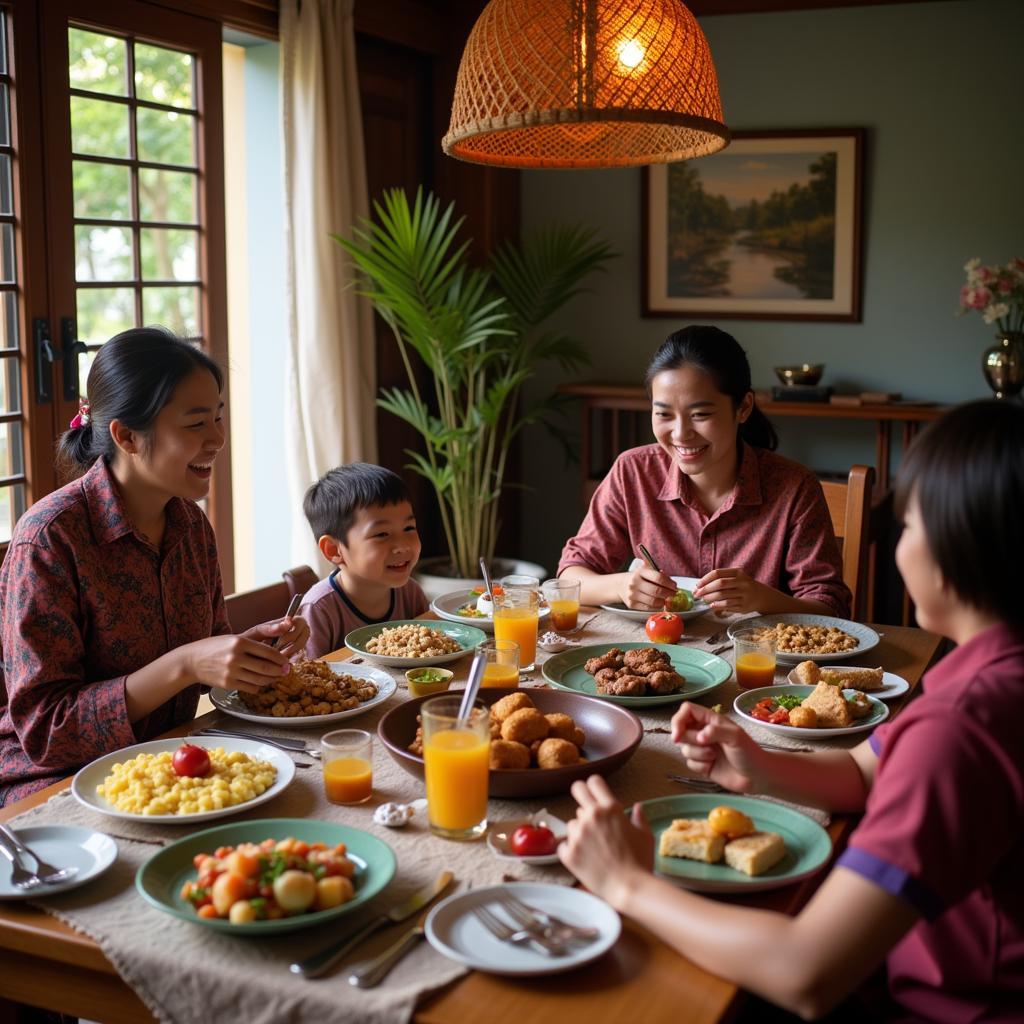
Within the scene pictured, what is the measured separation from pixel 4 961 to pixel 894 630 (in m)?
1.75

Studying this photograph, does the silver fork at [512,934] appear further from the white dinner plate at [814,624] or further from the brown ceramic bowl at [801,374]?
the brown ceramic bowl at [801,374]

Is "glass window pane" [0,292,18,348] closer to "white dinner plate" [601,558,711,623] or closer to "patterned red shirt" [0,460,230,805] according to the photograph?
"patterned red shirt" [0,460,230,805]

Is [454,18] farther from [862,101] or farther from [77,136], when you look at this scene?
[77,136]

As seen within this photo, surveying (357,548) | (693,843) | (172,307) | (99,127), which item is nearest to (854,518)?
(357,548)

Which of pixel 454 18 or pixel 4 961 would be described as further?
pixel 454 18

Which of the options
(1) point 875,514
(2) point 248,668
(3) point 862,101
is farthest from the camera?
(3) point 862,101

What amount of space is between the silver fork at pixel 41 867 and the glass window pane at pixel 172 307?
259 cm

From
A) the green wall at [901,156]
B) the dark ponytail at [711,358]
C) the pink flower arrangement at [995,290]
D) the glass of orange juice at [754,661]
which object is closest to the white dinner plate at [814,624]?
the glass of orange juice at [754,661]

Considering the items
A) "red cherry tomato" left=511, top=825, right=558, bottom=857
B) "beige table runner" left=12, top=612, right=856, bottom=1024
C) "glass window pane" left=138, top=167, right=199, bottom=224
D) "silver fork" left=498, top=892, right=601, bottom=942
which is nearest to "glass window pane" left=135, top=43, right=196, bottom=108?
"glass window pane" left=138, top=167, right=199, bottom=224

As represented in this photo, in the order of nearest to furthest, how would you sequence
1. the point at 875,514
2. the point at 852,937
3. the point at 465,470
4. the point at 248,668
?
the point at 852,937
the point at 248,668
the point at 875,514
the point at 465,470

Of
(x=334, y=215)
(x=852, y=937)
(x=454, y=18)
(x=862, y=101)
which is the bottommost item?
(x=852, y=937)

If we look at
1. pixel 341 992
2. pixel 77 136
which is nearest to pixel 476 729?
pixel 341 992

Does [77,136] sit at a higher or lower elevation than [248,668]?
higher

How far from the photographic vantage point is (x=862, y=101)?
183 inches
